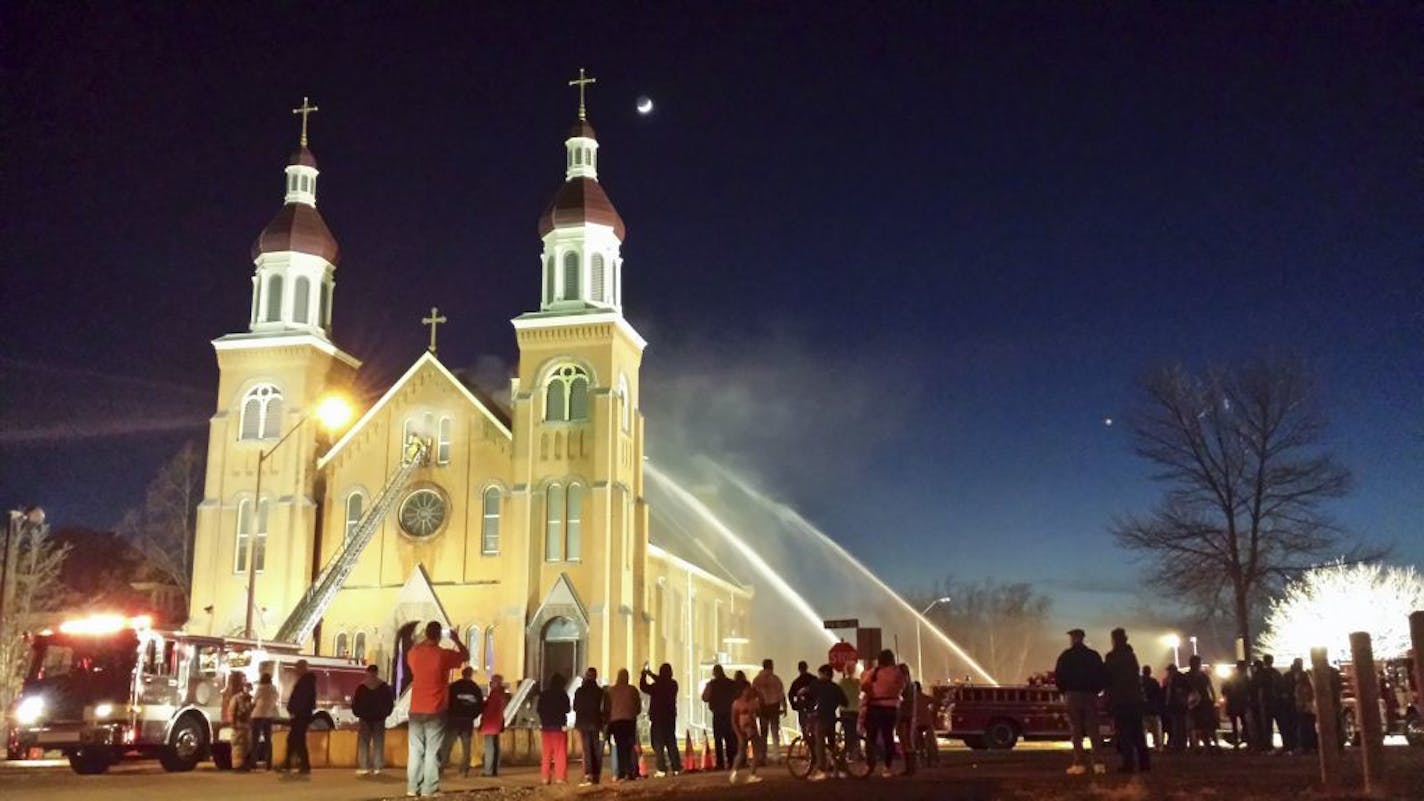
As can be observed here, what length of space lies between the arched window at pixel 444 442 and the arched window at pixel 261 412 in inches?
255

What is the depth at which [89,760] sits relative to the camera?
24.4 meters

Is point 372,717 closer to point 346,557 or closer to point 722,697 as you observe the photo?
point 722,697

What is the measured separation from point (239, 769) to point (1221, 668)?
29654mm

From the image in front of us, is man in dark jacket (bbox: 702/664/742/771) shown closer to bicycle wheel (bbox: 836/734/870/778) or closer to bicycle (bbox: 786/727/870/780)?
bicycle (bbox: 786/727/870/780)

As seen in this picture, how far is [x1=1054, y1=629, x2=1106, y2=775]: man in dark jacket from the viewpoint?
17.4 meters

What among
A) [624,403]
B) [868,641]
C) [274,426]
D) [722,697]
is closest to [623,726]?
[722,697]

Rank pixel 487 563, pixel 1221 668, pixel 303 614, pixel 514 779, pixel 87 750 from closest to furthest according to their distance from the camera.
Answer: pixel 514 779 → pixel 87 750 → pixel 1221 668 → pixel 303 614 → pixel 487 563

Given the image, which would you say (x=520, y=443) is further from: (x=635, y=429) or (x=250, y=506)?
(x=250, y=506)

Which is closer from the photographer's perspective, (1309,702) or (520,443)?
(1309,702)

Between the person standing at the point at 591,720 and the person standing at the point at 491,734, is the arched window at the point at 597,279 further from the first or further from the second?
the person standing at the point at 591,720

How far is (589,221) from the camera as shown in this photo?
5034cm

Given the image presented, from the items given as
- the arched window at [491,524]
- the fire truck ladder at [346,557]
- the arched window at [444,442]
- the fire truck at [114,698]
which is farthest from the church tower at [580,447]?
the fire truck at [114,698]

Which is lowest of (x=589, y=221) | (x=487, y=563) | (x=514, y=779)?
(x=514, y=779)

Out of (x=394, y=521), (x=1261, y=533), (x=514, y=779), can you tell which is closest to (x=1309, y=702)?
(x=514, y=779)
